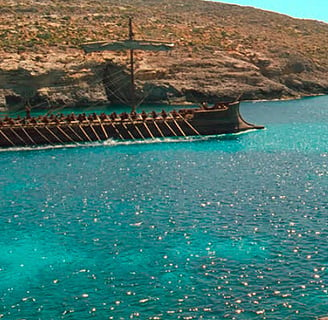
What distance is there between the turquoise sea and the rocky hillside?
27935mm

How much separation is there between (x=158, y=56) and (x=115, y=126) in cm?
4513

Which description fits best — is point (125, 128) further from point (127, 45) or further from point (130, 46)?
point (127, 45)

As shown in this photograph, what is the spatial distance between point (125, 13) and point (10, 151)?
84.3 metres

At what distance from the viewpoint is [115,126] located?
50.8 m

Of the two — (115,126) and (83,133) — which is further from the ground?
(115,126)

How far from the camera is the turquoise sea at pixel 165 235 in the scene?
58.6 ft

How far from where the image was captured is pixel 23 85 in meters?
79.9

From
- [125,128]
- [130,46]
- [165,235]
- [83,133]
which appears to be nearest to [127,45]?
[130,46]

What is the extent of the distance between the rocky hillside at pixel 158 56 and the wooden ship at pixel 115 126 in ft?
32.1

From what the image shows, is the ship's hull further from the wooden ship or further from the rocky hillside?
the rocky hillside

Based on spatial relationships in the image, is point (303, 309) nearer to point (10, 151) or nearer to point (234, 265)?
point (234, 265)

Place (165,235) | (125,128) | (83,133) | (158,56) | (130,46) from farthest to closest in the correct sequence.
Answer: (158,56) < (130,46) < (125,128) < (83,133) < (165,235)

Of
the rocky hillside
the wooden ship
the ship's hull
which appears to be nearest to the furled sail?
the wooden ship

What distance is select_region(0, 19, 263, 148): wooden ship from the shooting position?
159ft
